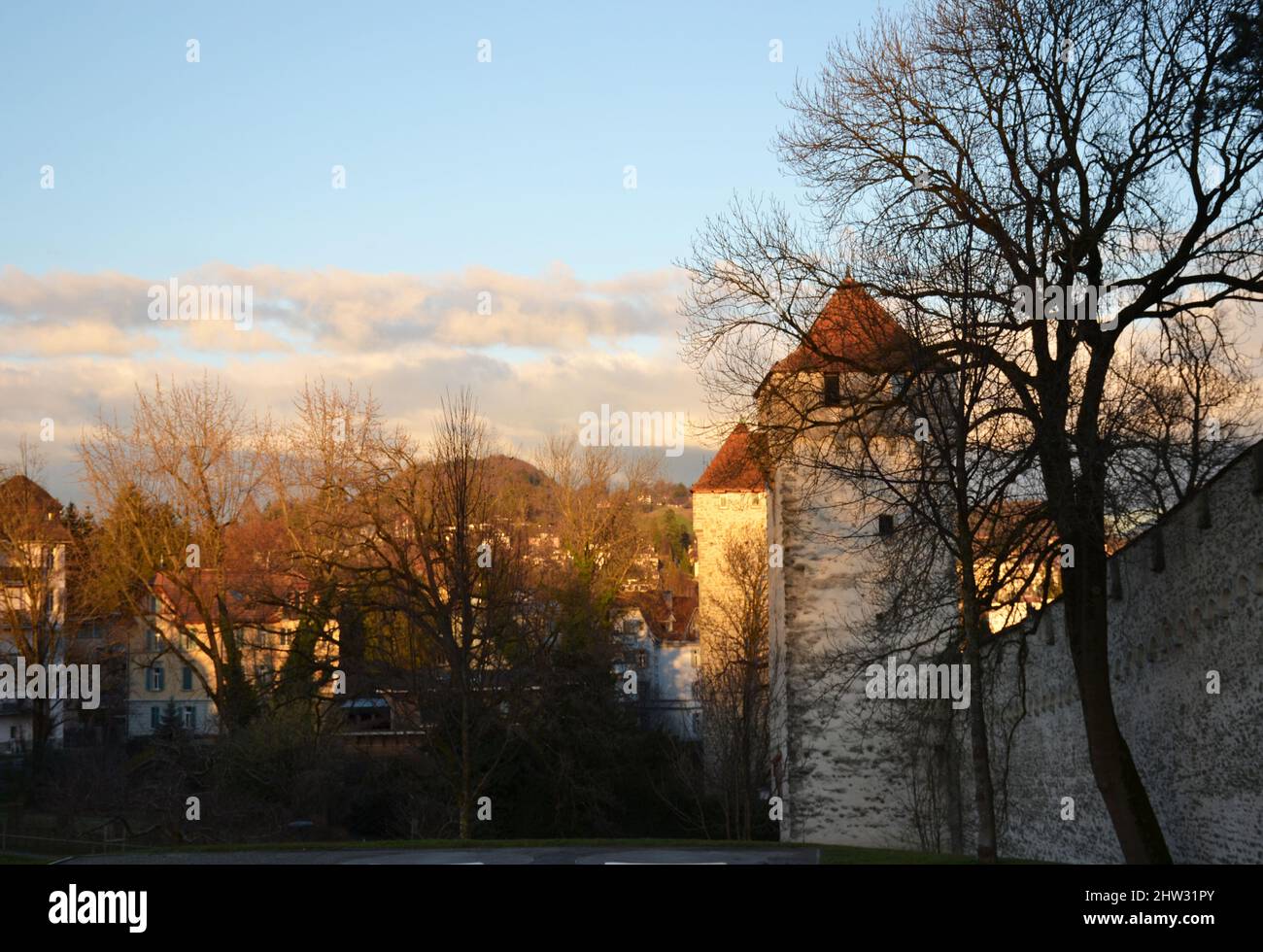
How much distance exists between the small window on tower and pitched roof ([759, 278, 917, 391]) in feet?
0.54

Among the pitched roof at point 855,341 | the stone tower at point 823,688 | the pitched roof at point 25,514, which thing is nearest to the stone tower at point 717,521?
the stone tower at point 823,688

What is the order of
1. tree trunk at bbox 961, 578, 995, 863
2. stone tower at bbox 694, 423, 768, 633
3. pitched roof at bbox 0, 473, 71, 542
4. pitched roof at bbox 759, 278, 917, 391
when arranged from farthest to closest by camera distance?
stone tower at bbox 694, 423, 768, 633 < pitched roof at bbox 0, 473, 71, 542 < tree trunk at bbox 961, 578, 995, 863 < pitched roof at bbox 759, 278, 917, 391

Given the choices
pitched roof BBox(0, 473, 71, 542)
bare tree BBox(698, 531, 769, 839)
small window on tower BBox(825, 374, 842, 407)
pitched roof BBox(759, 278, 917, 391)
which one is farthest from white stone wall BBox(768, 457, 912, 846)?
pitched roof BBox(0, 473, 71, 542)

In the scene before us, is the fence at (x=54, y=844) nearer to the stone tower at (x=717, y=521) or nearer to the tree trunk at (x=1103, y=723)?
the tree trunk at (x=1103, y=723)

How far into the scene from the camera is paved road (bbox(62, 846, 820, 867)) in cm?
1543

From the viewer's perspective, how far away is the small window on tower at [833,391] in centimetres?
1945

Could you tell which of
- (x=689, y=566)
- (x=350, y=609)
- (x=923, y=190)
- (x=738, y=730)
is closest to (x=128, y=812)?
(x=350, y=609)

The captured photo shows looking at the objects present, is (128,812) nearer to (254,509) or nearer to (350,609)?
(350,609)

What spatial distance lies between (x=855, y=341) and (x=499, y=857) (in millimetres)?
8941

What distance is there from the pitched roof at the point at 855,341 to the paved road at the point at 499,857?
670 centimetres

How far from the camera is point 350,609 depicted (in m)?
33.9

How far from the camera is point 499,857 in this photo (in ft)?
53.5

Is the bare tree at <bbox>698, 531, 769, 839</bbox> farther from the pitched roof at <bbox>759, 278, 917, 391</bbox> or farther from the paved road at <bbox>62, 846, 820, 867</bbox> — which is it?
the pitched roof at <bbox>759, 278, 917, 391</bbox>

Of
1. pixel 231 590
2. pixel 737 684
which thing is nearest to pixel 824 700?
pixel 737 684
